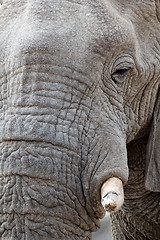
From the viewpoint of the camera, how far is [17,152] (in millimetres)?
2697

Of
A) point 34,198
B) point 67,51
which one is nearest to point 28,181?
point 34,198

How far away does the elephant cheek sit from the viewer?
281cm

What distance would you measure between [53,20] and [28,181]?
0.61m

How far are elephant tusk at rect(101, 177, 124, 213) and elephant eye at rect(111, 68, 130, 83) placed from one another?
16.7 inches

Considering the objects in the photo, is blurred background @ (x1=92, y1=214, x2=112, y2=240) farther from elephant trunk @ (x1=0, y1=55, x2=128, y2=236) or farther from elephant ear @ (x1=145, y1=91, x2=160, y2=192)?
elephant trunk @ (x1=0, y1=55, x2=128, y2=236)

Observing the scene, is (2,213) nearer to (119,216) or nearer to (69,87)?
(69,87)

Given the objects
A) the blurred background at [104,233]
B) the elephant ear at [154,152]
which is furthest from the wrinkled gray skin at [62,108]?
the blurred background at [104,233]

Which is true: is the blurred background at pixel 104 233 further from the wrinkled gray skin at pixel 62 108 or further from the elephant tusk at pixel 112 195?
the elephant tusk at pixel 112 195

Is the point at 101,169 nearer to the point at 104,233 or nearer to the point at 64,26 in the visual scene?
the point at 64,26

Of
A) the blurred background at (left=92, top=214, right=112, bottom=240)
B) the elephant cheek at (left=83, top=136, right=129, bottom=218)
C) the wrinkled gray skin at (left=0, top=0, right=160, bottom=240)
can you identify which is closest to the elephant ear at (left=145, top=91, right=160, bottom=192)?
the wrinkled gray skin at (left=0, top=0, right=160, bottom=240)

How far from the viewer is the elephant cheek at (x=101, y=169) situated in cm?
281

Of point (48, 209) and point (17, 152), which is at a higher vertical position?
point (17, 152)

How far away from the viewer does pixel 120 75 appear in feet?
10.1

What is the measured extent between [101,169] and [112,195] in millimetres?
134
